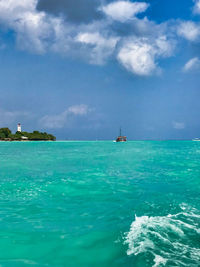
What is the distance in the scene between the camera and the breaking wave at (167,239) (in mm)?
5973

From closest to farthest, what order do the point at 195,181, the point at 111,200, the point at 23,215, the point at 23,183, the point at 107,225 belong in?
the point at 107,225, the point at 23,215, the point at 111,200, the point at 23,183, the point at 195,181

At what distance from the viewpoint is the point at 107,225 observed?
8.59m

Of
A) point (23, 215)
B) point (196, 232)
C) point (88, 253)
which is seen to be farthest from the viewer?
point (23, 215)

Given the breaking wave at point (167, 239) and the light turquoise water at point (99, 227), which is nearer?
the breaking wave at point (167, 239)

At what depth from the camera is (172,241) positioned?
7059mm

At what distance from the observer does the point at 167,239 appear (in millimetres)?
7227

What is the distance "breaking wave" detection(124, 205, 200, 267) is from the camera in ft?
19.6

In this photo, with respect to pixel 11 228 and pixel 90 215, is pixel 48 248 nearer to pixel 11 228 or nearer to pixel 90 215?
pixel 11 228

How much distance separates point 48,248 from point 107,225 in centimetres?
269

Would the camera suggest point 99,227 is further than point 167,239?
Yes

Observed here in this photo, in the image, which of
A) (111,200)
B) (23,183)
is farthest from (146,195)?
(23,183)

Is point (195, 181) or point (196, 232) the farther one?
point (195, 181)

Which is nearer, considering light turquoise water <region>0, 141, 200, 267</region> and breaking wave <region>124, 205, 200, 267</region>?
breaking wave <region>124, 205, 200, 267</region>

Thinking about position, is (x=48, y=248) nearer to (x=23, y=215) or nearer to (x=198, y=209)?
(x=23, y=215)
